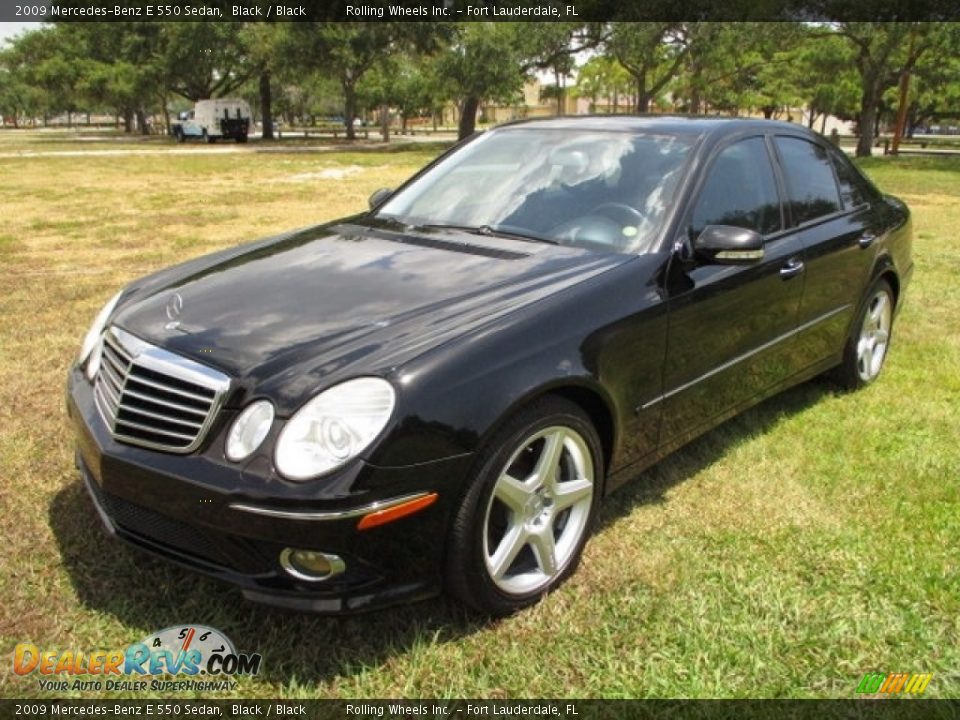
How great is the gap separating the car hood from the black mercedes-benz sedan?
0.04ft

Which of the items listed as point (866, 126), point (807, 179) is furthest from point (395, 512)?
point (866, 126)

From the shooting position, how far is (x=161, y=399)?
90.9 inches

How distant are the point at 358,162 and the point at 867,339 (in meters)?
23.7

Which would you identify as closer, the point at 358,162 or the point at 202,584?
the point at 202,584

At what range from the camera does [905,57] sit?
88.6ft

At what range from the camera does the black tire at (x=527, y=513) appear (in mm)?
2266

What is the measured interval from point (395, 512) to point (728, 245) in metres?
1.63

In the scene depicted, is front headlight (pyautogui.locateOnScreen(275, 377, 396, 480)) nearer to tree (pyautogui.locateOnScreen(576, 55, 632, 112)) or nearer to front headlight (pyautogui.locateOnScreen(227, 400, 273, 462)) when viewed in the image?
front headlight (pyautogui.locateOnScreen(227, 400, 273, 462))

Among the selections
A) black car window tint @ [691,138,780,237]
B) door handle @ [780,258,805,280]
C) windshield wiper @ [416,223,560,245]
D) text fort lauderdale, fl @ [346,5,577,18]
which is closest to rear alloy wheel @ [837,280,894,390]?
door handle @ [780,258,805,280]

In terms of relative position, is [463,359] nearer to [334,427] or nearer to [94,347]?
[334,427]

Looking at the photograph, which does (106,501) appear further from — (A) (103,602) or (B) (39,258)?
(B) (39,258)

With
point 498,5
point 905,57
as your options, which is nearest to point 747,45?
point 905,57

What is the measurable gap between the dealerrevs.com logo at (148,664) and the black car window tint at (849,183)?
3.67m

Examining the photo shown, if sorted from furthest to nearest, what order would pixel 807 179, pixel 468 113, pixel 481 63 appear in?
1. pixel 468 113
2. pixel 481 63
3. pixel 807 179
